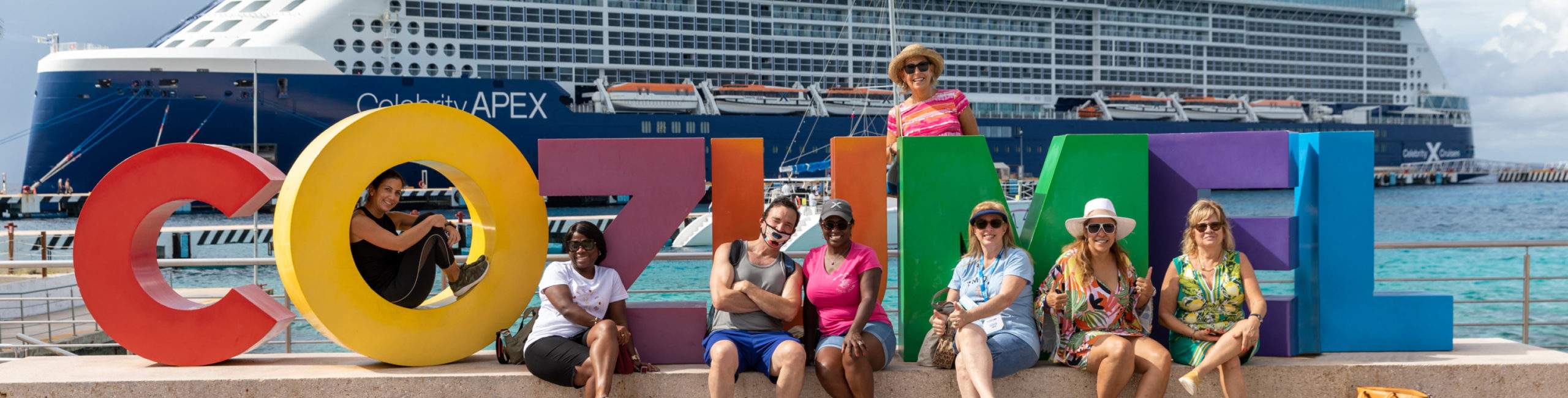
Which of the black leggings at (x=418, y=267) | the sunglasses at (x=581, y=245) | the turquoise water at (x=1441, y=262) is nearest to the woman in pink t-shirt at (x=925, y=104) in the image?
the sunglasses at (x=581, y=245)

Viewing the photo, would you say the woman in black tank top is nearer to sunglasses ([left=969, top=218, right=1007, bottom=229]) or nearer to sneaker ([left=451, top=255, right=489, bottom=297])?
sneaker ([left=451, top=255, right=489, bottom=297])

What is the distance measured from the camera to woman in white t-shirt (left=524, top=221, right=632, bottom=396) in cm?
358

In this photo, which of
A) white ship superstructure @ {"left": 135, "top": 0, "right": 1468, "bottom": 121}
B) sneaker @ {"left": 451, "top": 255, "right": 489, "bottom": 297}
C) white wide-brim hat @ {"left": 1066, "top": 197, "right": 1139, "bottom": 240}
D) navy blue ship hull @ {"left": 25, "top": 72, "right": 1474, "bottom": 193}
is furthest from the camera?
white ship superstructure @ {"left": 135, "top": 0, "right": 1468, "bottom": 121}

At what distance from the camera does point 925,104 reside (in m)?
4.24

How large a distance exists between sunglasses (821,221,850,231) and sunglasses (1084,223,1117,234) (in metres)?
0.80

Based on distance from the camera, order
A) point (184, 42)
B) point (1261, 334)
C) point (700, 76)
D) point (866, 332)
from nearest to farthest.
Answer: point (866, 332)
point (1261, 334)
point (184, 42)
point (700, 76)

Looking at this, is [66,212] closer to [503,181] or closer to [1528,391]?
[503,181]

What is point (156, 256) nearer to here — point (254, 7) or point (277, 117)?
point (277, 117)

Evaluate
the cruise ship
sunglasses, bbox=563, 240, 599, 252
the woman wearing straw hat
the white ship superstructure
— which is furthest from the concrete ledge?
the white ship superstructure

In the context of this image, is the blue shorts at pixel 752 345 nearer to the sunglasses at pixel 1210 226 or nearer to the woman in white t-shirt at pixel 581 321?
the woman in white t-shirt at pixel 581 321

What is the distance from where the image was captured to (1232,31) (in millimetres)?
46875

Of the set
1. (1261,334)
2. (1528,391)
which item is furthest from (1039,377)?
(1528,391)

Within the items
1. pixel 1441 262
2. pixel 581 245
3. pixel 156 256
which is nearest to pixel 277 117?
pixel 1441 262

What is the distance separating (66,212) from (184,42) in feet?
18.2
